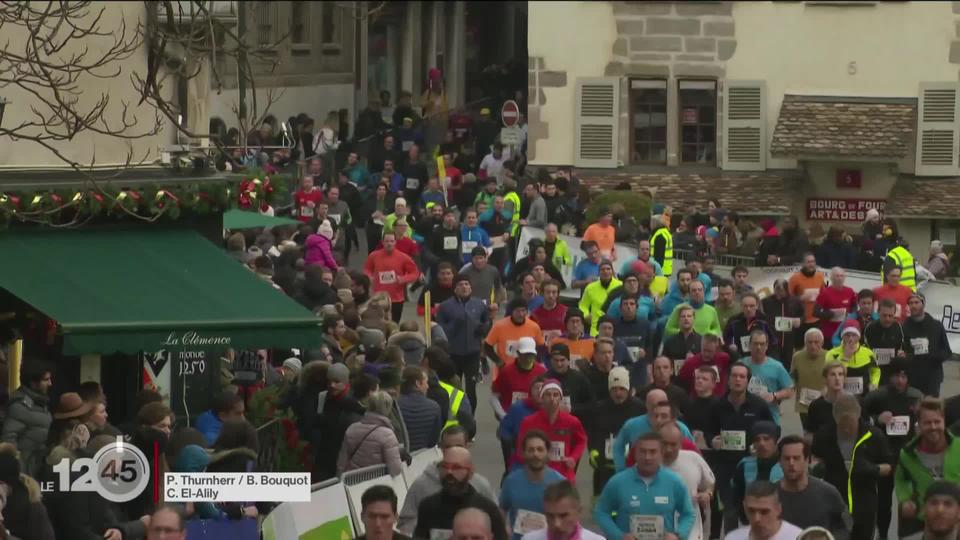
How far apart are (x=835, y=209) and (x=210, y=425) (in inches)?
975

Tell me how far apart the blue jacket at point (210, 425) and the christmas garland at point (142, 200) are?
7.08 feet

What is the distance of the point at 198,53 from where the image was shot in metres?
21.5

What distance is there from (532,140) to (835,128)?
5036 millimetres

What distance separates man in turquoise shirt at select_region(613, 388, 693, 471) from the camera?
18.1 meters

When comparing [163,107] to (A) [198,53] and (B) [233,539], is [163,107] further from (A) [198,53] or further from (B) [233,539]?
(B) [233,539]

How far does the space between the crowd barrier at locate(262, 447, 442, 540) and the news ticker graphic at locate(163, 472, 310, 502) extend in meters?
1.60

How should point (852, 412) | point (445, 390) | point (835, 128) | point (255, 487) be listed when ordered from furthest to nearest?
Answer: point (835, 128) → point (445, 390) → point (852, 412) → point (255, 487)

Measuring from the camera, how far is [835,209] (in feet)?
137

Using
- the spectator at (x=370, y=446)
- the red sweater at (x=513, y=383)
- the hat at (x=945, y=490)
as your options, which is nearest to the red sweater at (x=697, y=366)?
the red sweater at (x=513, y=383)

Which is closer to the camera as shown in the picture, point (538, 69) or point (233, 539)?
point (233, 539)

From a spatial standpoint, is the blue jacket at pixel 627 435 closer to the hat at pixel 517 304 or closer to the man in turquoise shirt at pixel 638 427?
the man in turquoise shirt at pixel 638 427

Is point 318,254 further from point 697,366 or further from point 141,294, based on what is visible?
point 141,294

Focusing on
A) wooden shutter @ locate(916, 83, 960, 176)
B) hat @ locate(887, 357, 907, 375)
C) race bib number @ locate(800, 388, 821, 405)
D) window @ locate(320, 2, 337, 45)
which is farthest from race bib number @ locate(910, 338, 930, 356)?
window @ locate(320, 2, 337, 45)

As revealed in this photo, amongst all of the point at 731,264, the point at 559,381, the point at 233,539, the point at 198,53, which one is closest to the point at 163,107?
the point at 198,53
